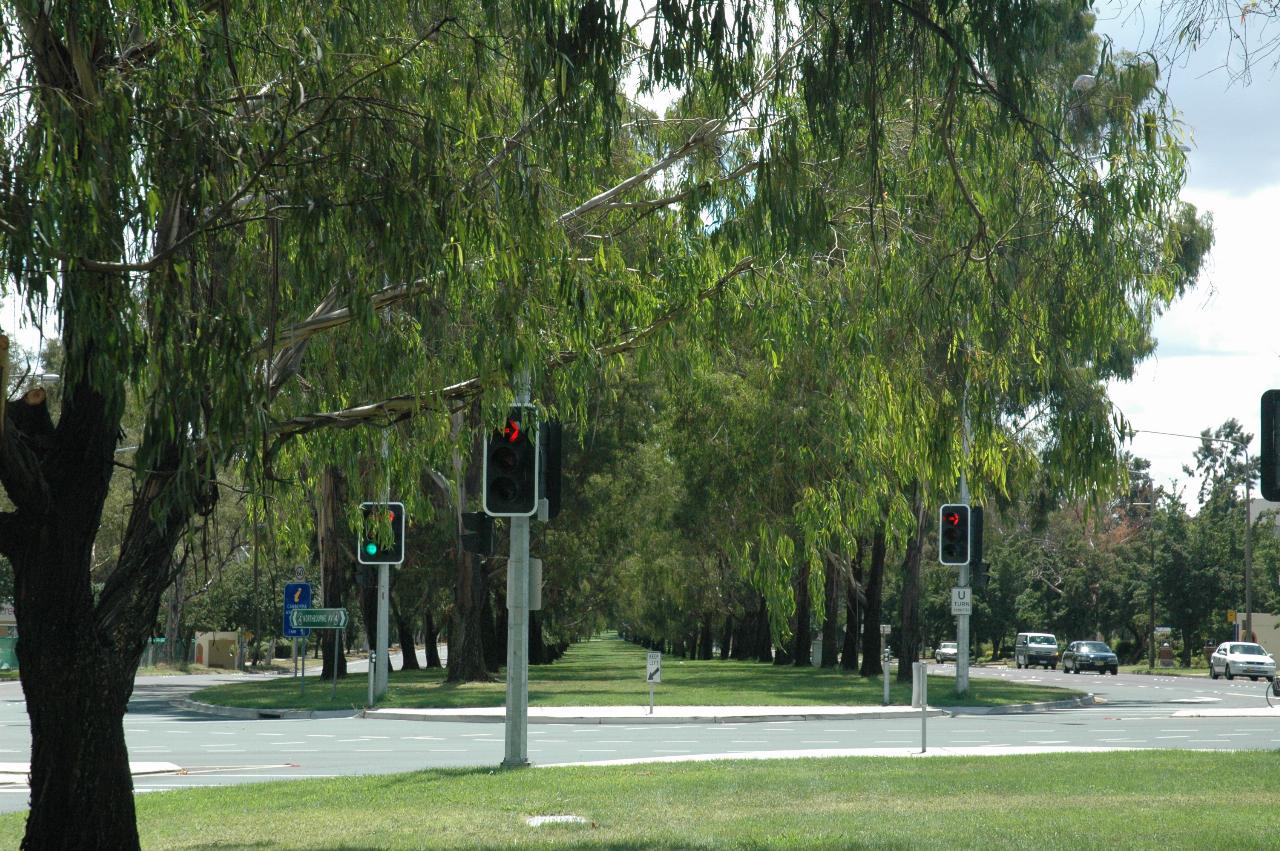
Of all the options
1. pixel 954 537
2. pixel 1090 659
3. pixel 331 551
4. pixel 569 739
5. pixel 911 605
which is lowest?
pixel 1090 659

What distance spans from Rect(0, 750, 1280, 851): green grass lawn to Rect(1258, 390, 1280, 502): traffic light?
2.47 metres

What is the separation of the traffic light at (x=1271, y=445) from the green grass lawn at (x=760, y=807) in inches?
97.2

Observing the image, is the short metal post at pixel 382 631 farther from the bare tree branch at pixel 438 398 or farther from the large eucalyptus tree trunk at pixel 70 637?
the large eucalyptus tree trunk at pixel 70 637

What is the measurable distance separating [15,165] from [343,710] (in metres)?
25.1

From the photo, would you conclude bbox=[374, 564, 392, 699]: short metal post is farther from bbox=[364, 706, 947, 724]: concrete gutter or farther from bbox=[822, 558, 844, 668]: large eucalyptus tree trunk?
bbox=[822, 558, 844, 668]: large eucalyptus tree trunk

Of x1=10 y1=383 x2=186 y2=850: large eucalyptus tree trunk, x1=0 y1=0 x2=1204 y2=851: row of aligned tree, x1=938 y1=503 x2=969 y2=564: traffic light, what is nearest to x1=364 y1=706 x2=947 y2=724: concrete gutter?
x1=938 y1=503 x2=969 y2=564: traffic light

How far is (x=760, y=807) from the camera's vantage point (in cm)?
1274

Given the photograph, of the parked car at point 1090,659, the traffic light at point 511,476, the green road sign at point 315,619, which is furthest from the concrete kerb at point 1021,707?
the parked car at point 1090,659

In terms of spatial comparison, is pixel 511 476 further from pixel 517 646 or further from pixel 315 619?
pixel 315 619

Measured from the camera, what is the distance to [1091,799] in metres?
13.1

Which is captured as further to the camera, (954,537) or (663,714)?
(663,714)

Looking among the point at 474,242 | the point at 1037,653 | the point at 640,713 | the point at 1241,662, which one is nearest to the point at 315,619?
the point at 640,713

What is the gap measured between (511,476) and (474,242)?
20.2 ft

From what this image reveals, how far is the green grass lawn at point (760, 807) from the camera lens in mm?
10688
